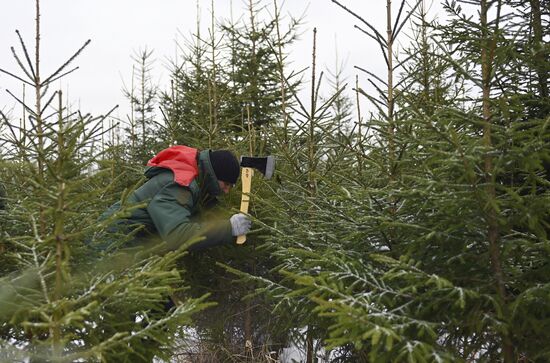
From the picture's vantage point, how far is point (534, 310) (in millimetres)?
2527

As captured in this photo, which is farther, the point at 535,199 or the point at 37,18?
the point at 37,18

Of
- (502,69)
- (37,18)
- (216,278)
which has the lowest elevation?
(216,278)

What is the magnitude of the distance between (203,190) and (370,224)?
1.76 m

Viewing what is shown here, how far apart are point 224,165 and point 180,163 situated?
0.36 m

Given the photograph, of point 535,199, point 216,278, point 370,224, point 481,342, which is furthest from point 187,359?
point 535,199

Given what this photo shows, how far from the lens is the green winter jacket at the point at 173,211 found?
378cm

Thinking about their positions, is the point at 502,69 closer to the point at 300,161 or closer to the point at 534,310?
the point at 534,310

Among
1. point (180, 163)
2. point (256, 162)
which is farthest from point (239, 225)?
point (180, 163)

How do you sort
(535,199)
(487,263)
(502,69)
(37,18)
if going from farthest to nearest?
(37,18)
(502,69)
(487,263)
(535,199)

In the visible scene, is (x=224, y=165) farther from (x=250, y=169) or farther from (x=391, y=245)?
(x=391, y=245)

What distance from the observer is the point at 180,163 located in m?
4.19

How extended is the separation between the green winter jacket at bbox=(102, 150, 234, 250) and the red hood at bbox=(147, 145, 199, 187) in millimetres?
42

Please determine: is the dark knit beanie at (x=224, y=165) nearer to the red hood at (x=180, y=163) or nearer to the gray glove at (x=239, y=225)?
the red hood at (x=180, y=163)

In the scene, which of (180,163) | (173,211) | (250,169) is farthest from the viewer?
(250,169)
